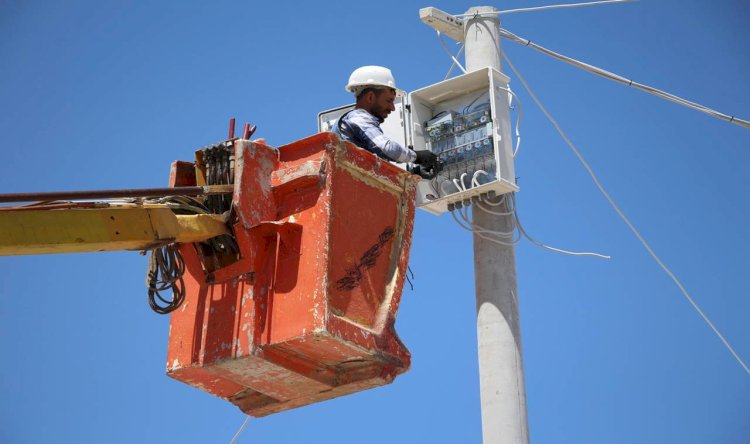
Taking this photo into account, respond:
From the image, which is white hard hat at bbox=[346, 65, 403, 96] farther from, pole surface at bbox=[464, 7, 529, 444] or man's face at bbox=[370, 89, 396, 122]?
pole surface at bbox=[464, 7, 529, 444]

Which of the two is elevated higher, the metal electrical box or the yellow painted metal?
the metal electrical box

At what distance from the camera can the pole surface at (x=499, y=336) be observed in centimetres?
1305

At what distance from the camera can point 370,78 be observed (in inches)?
508

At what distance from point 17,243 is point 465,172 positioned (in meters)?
4.56

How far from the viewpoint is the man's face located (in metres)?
12.9

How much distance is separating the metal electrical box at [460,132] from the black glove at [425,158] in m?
0.61

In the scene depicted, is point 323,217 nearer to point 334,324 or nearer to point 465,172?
point 334,324

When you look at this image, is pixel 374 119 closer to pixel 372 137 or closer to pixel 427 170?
pixel 372 137

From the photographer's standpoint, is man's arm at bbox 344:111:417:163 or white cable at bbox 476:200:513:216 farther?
white cable at bbox 476:200:513:216

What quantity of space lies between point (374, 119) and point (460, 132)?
4.96ft

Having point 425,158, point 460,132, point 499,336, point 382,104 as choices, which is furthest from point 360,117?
point 499,336

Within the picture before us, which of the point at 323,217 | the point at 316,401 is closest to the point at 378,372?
the point at 316,401

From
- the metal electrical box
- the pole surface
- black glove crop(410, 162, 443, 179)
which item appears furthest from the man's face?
the pole surface

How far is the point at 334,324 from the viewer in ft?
35.9
